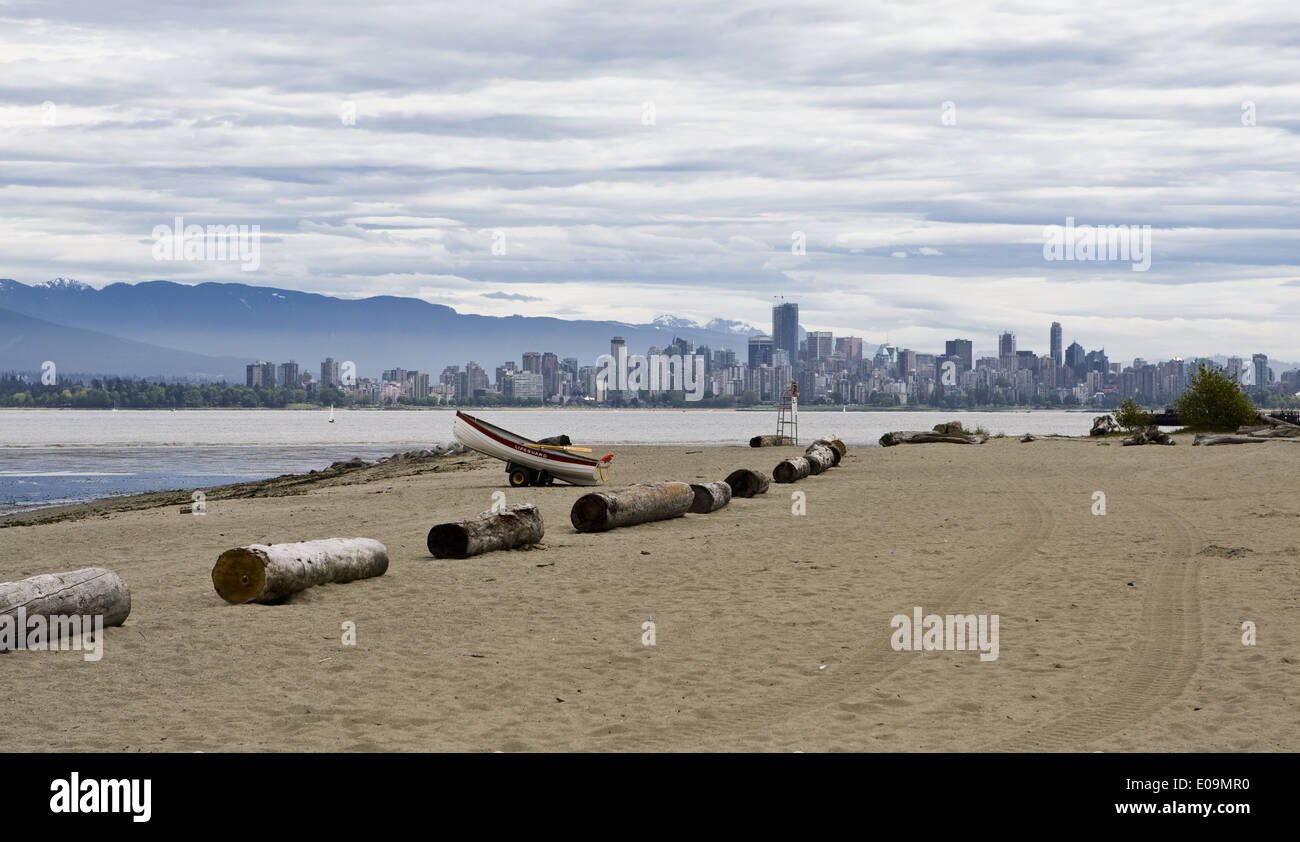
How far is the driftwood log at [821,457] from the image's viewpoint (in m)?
30.9

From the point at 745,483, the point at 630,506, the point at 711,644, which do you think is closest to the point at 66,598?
the point at 711,644

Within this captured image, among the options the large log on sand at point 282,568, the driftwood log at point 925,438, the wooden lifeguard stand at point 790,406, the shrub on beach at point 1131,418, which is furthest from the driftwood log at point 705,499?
the shrub on beach at point 1131,418

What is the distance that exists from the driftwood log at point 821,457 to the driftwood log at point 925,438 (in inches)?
587

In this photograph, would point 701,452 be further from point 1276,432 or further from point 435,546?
point 435,546

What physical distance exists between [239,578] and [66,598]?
1882 millimetres

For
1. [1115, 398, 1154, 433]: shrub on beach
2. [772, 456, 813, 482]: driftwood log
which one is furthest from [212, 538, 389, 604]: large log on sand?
[1115, 398, 1154, 433]: shrub on beach

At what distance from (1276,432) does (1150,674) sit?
38.5 meters

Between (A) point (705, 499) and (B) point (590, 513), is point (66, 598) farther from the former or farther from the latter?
→ (A) point (705, 499)

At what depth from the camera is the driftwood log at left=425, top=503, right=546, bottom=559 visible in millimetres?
15078

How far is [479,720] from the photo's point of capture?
25.7ft

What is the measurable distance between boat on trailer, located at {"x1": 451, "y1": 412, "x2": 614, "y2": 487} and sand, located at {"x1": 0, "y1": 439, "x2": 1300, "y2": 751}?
22.1 feet

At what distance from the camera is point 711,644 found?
10.3 meters

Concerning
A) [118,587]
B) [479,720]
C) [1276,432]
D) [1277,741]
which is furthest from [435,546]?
[1276,432]

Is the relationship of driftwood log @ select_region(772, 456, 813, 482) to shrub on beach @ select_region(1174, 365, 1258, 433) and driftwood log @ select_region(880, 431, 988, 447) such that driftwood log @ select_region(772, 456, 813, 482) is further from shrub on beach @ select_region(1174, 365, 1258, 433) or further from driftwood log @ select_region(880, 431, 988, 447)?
shrub on beach @ select_region(1174, 365, 1258, 433)
